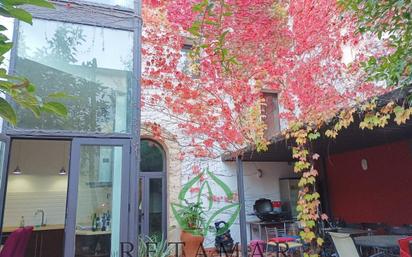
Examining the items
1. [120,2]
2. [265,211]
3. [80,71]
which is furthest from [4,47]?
[265,211]

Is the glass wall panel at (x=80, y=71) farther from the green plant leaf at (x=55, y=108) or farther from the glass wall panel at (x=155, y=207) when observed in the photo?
the glass wall panel at (x=155, y=207)

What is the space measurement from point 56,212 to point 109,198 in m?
4.42

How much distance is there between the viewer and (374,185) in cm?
742

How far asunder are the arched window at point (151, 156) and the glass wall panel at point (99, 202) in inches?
152

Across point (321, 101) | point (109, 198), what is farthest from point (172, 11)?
point (109, 198)

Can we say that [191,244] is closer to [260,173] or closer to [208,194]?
[208,194]

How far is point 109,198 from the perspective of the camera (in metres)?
4.36

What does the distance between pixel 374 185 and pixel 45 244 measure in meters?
7.64

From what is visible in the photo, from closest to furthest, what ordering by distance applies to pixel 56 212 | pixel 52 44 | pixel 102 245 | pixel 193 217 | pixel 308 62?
pixel 102 245
pixel 52 44
pixel 193 217
pixel 56 212
pixel 308 62

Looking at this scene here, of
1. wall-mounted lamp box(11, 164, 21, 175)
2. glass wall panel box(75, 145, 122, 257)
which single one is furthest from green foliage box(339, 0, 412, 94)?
wall-mounted lamp box(11, 164, 21, 175)

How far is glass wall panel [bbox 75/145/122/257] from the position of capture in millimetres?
4184

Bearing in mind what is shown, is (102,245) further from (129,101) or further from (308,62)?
(308,62)

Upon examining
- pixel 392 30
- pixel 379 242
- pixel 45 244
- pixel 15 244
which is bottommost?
pixel 45 244

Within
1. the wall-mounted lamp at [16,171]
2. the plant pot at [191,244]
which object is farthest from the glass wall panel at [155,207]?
the wall-mounted lamp at [16,171]
